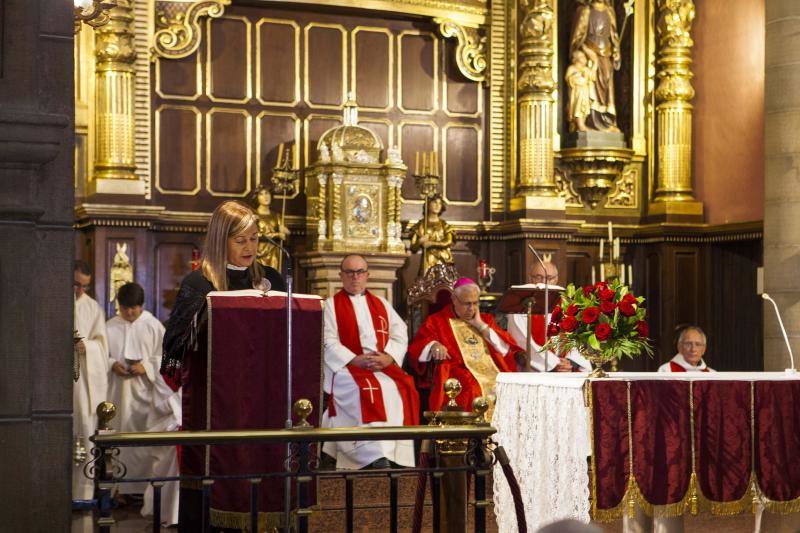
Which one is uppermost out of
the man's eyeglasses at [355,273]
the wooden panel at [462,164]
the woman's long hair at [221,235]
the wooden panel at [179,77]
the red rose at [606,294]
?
the wooden panel at [179,77]

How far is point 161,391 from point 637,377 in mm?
3525

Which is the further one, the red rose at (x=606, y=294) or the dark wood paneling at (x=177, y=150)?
the dark wood paneling at (x=177, y=150)

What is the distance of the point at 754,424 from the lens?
6402 mm

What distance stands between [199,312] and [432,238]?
6.66 metres

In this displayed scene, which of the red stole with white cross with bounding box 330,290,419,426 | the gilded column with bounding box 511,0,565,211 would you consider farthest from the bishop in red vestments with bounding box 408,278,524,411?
the gilded column with bounding box 511,0,565,211

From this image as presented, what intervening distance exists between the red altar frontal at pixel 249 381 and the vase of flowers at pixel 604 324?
1.83m

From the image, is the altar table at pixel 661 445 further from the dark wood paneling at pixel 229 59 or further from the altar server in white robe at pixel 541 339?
the dark wood paneling at pixel 229 59

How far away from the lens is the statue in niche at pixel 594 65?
12.4 m

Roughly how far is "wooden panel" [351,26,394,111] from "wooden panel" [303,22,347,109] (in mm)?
126

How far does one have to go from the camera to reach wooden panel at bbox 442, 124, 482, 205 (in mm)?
12430

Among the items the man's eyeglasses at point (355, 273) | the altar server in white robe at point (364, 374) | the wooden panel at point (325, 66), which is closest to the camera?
the altar server in white robe at point (364, 374)

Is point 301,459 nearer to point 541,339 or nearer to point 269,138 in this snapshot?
point 541,339

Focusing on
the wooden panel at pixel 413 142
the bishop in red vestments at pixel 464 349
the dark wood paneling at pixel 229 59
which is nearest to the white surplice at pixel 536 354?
the bishop in red vestments at pixel 464 349

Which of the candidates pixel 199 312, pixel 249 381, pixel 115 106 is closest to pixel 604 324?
pixel 249 381
